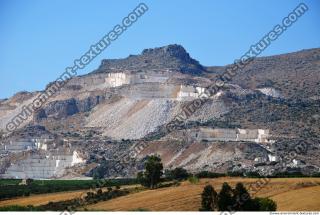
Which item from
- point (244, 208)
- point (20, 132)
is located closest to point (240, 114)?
point (20, 132)

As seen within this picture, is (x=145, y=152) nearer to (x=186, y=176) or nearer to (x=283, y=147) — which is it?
(x=283, y=147)

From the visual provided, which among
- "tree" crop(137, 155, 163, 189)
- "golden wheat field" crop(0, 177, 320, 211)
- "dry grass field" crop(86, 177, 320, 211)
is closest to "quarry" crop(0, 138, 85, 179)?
"tree" crop(137, 155, 163, 189)

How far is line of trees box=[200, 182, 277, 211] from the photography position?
130 feet

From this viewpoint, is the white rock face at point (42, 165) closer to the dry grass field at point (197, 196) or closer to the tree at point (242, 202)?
the dry grass field at point (197, 196)

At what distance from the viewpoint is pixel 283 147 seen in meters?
108

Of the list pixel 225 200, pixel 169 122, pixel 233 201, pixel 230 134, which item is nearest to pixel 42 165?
pixel 230 134

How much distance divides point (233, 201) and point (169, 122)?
9836cm

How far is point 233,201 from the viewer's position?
40.9 m

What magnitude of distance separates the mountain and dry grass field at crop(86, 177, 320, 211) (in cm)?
2437

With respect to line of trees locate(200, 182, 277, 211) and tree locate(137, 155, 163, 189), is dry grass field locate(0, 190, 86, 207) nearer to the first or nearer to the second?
tree locate(137, 155, 163, 189)

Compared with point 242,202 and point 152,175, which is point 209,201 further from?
point 152,175

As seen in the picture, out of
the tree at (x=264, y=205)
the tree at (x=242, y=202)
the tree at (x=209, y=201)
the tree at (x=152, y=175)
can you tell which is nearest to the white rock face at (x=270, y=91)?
the tree at (x=152, y=175)

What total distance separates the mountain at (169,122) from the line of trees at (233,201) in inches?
1582

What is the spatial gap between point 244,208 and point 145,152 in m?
72.7
